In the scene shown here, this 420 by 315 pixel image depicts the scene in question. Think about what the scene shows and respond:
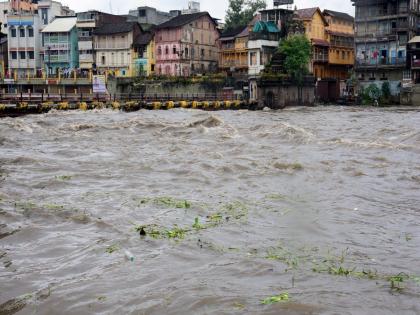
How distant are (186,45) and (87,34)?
13.3m

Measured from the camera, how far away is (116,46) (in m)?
73.3

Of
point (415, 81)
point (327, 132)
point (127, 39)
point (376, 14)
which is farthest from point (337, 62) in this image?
point (327, 132)

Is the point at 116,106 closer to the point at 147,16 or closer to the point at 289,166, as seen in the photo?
the point at 289,166

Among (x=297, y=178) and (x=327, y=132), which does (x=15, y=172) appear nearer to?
(x=297, y=178)

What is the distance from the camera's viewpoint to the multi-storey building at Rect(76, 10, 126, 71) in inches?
2906

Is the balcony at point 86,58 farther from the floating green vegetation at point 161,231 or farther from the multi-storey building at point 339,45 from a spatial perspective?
the floating green vegetation at point 161,231

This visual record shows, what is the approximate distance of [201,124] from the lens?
105 ft

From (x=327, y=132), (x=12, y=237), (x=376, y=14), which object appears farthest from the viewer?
(x=376, y=14)

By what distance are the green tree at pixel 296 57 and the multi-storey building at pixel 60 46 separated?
2894cm

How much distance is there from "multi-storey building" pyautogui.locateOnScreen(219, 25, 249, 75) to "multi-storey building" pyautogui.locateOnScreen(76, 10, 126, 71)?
16375 millimetres

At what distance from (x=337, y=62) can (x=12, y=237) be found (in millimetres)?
70668

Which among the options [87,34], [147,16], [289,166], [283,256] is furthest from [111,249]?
[147,16]

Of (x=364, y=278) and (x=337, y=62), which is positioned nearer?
(x=364, y=278)

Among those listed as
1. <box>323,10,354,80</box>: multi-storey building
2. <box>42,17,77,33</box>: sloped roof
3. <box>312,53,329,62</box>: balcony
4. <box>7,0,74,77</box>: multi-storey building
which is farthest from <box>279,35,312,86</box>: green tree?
<box>7,0,74,77</box>: multi-storey building
